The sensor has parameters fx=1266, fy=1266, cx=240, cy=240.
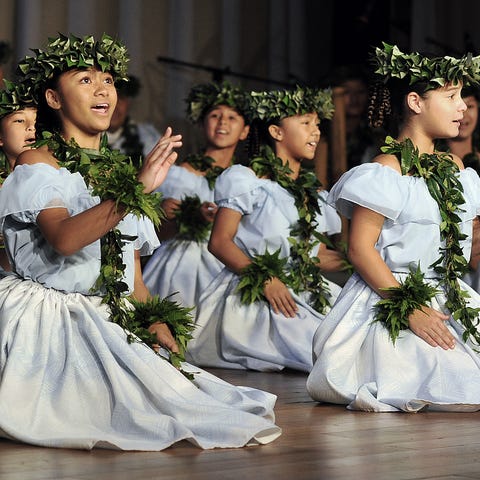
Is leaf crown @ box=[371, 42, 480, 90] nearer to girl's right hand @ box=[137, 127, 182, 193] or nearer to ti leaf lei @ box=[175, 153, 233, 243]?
girl's right hand @ box=[137, 127, 182, 193]

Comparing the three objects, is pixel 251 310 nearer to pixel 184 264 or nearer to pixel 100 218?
pixel 184 264

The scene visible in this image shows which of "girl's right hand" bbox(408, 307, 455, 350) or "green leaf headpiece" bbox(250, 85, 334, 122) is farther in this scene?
"green leaf headpiece" bbox(250, 85, 334, 122)

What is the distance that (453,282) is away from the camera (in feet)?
13.7

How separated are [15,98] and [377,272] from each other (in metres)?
1.26

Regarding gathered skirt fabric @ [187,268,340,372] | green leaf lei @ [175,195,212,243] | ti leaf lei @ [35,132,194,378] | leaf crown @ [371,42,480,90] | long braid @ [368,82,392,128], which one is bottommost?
gathered skirt fabric @ [187,268,340,372]

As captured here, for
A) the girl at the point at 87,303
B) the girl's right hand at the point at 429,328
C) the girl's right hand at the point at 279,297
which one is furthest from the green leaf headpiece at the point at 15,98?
the girl's right hand at the point at 279,297

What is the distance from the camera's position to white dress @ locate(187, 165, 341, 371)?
5.35 m

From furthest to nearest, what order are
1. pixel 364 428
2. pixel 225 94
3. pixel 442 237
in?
pixel 225 94 → pixel 442 237 → pixel 364 428

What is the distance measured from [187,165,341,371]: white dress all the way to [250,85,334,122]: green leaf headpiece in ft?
0.92

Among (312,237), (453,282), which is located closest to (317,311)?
(312,237)

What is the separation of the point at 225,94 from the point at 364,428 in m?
3.17

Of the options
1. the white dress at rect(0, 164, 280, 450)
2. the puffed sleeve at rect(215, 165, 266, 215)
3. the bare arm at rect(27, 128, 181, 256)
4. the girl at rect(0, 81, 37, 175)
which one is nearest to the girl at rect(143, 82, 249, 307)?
the puffed sleeve at rect(215, 165, 266, 215)

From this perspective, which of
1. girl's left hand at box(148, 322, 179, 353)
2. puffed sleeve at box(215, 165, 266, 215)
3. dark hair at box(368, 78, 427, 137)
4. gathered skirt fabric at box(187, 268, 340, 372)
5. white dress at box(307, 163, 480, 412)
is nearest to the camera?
girl's left hand at box(148, 322, 179, 353)

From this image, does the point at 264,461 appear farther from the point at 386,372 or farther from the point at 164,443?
the point at 386,372
